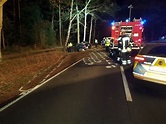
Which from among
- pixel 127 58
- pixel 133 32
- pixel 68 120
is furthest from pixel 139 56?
pixel 133 32

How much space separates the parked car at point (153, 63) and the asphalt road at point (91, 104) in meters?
0.53

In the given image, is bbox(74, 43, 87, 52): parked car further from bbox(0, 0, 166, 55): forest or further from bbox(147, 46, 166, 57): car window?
bbox(147, 46, 166, 57): car window

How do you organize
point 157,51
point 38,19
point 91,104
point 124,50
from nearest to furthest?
point 91,104 < point 157,51 < point 124,50 < point 38,19

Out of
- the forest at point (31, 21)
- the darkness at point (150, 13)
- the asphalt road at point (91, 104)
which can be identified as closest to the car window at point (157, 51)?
the asphalt road at point (91, 104)

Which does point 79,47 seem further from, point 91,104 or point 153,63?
point 91,104

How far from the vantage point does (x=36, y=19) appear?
40719 millimetres

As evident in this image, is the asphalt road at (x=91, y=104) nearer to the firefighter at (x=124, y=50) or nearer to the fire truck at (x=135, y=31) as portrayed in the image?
the firefighter at (x=124, y=50)

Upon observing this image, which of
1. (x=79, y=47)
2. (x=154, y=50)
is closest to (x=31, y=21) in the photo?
(x=79, y=47)

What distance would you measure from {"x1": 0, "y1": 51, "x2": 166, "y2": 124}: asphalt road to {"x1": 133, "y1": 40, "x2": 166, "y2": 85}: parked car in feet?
1.73

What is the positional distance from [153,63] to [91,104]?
2.63 meters

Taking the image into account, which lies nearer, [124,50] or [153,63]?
[153,63]

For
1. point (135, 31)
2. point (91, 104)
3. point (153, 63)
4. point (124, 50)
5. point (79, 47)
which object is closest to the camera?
point (91, 104)

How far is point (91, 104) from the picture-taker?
7.45 m

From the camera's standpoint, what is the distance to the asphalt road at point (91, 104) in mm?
6176
